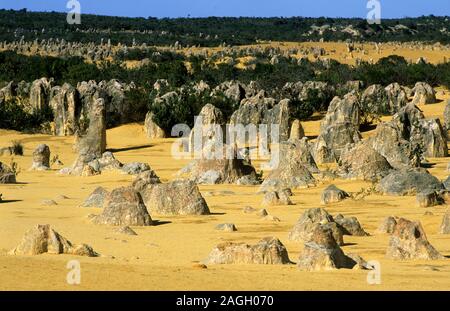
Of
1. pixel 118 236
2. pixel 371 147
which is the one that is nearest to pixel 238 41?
pixel 371 147

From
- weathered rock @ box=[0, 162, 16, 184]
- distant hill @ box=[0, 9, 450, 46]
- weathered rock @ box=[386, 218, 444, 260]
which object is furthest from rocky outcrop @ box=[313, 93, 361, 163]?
distant hill @ box=[0, 9, 450, 46]

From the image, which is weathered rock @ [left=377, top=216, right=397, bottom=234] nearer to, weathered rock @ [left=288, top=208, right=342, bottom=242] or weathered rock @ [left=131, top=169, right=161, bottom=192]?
weathered rock @ [left=288, top=208, right=342, bottom=242]

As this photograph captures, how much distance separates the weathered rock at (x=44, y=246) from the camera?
31.7 ft

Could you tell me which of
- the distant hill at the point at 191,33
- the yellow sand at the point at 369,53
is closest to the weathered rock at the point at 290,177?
the yellow sand at the point at 369,53

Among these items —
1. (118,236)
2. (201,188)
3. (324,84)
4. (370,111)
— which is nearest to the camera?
(118,236)

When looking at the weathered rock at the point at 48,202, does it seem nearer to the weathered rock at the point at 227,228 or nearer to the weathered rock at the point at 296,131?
the weathered rock at the point at 227,228

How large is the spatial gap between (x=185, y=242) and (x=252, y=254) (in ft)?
7.57

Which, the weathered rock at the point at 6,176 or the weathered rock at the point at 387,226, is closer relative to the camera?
the weathered rock at the point at 387,226

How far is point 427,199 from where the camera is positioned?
48.2ft

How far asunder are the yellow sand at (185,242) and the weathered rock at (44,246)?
0.58 feet

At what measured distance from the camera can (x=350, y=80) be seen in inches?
1580

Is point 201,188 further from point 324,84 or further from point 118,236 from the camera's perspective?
point 324,84
